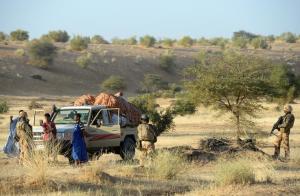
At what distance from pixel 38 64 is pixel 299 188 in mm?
60883

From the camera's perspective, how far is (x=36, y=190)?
43.8 feet

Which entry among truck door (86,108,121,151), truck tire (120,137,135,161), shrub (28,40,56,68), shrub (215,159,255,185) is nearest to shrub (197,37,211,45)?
shrub (28,40,56,68)

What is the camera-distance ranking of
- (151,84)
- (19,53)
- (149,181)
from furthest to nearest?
(19,53)
(151,84)
(149,181)

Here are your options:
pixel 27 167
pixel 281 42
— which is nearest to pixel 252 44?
pixel 281 42

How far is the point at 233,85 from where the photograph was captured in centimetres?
2664

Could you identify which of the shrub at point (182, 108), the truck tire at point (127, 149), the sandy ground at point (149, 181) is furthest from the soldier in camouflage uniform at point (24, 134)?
the shrub at point (182, 108)

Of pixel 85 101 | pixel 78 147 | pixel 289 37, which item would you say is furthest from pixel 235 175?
pixel 289 37

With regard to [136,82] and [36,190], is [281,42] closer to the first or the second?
[136,82]

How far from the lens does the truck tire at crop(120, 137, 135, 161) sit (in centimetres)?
2080

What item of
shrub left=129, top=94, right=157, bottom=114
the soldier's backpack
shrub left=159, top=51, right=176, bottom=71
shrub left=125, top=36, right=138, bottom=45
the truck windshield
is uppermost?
shrub left=125, top=36, right=138, bottom=45

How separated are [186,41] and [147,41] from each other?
14.9 meters

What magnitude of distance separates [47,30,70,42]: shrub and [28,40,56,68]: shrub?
26.1 m

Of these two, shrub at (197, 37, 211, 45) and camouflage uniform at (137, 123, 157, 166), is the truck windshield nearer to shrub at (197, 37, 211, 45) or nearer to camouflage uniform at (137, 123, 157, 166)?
camouflage uniform at (137, 123, 157, 166)

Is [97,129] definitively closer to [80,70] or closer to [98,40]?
[80,70]
